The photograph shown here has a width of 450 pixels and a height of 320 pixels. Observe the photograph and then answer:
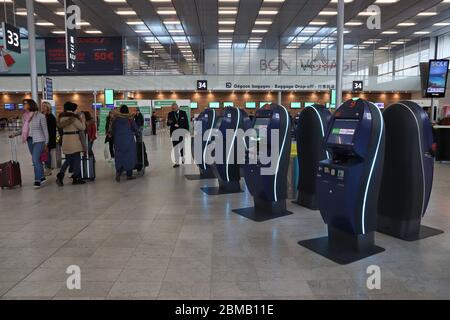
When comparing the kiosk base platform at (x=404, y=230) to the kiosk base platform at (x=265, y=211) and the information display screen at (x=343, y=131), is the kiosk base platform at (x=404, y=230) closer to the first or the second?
the kiosk base platform at (x=265, y=211)

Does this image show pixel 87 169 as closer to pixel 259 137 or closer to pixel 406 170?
pixel 259 137

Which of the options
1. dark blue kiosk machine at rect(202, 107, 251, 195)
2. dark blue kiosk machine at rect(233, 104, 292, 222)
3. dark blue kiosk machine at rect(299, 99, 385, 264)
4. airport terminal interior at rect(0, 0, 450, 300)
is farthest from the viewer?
dark blue kiosk machine at rect(202, 107, 251, 195)

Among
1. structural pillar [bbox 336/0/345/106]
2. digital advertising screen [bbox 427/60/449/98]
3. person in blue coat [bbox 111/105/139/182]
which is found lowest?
person in blue coat [bbox 111/105/139/182]

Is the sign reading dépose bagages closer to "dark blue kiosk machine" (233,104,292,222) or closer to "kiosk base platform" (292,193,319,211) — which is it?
"dark blue kiosk machine" (233,104,292,222)

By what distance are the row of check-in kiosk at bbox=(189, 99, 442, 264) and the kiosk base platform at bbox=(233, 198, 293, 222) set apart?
0.04 feet

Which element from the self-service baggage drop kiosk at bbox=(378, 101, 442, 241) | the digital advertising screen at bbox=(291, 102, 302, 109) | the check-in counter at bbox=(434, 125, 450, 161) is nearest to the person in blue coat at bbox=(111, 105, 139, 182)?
the self-service baggage drop kiosk at bbox=(378, 101, 442, 241)

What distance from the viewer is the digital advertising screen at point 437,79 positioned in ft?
27.8

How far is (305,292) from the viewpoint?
2623 millimetres

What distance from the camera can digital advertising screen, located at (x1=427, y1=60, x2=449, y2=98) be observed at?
848 cm

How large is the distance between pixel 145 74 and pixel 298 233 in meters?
21.4

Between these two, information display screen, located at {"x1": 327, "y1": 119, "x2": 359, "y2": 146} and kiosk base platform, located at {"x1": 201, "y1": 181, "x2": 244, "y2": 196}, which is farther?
kiosk base platform, located at {"x1": 201, "y1": 181, "x2": 244, "y2": 196}

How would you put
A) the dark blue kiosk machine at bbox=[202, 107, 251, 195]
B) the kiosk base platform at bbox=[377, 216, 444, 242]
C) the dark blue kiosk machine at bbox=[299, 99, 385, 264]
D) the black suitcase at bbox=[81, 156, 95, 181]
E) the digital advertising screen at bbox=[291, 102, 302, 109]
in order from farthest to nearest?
the digital advertising screen at bbox=[291, 102, 302, 109] < the black suitcase at bbox=[81, 156, 95, 181] < the dark blue kiosk machine at bbox=[202, 107, 251, 195] < the kiosk base platform at bbox=[377, 216, 444, 242] < the dark blue kiosk machine at bbox=[299, 99, 385, 264]
